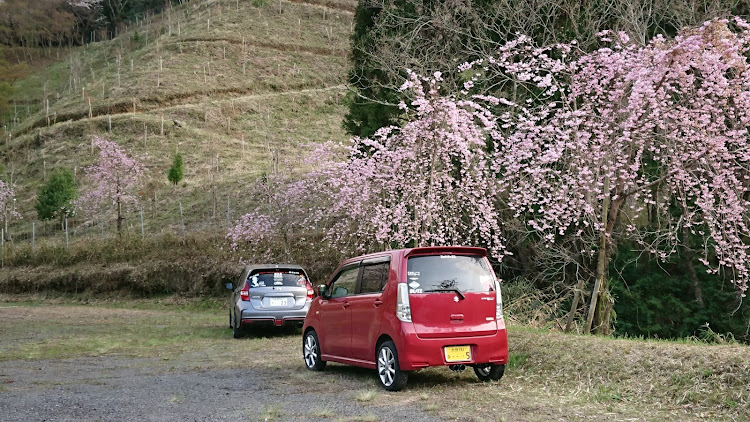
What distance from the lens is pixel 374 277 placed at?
8.12 m

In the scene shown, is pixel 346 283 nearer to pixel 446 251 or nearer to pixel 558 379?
pixel 446 251

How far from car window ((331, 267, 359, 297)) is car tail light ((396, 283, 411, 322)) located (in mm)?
1353

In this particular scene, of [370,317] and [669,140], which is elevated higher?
[669,140]

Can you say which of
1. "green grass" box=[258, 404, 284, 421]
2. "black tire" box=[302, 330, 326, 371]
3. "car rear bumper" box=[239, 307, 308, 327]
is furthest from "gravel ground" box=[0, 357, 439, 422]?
"car rear bumper" box=[239, 307, 308, 327]

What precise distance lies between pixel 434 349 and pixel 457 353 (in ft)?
1.00

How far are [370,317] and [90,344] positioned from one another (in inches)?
312

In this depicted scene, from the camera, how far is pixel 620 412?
6.13m

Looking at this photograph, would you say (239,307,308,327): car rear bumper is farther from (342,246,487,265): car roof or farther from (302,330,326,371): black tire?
(342,246,487,265): car roof

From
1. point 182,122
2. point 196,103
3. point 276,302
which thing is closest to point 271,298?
point 276,302

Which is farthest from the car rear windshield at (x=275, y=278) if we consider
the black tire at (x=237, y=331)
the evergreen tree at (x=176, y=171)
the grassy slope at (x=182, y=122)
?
the evergreen tree at (x=176, y=171)

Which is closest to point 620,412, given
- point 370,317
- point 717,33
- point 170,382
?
point 370,317

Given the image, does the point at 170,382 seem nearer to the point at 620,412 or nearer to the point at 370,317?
the point at 370,317

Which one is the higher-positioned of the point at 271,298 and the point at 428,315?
the point at 428,315

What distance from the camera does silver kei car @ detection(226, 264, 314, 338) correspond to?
1376cm
